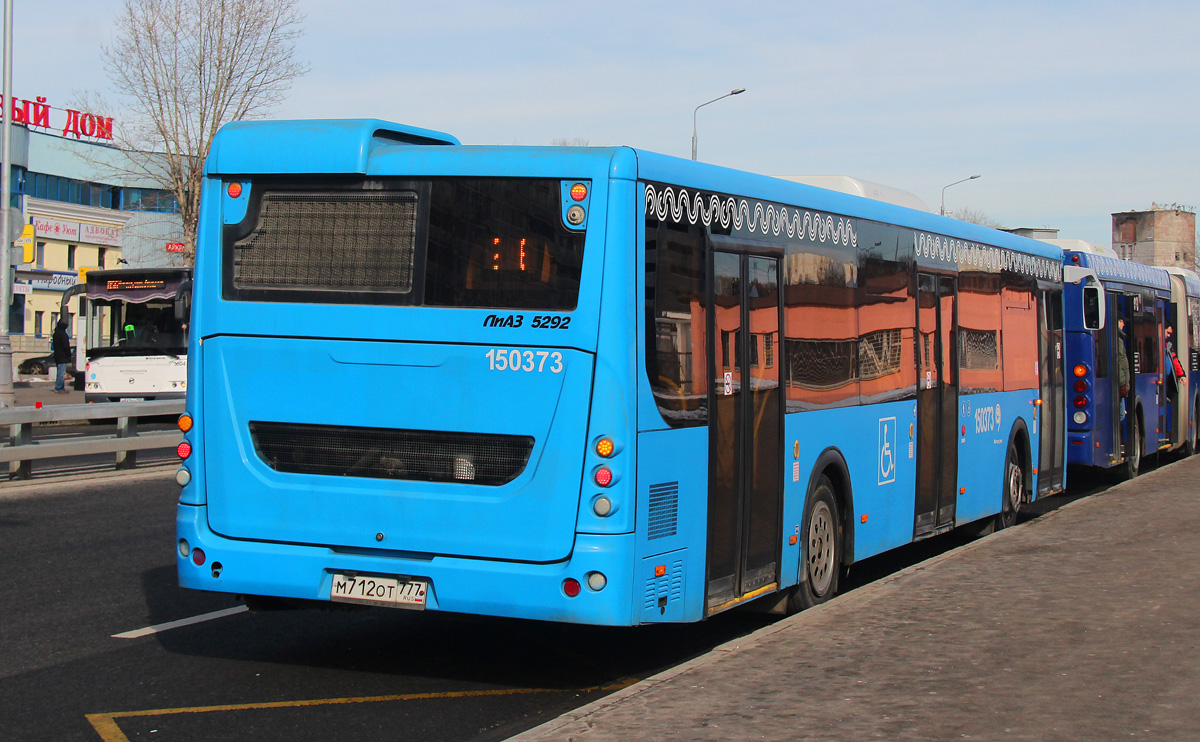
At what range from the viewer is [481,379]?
6742 mm

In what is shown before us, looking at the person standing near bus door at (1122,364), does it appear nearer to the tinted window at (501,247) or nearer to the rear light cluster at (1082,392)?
the rear light cluster at (1082,392)

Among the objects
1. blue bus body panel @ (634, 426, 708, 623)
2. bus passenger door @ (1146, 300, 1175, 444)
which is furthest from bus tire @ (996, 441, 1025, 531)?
bus passenger door @ (1146, 300, 1175, 444)

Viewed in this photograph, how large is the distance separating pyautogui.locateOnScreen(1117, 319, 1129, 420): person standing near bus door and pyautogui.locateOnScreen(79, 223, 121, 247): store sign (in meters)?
60.5

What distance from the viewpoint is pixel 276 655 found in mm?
7840

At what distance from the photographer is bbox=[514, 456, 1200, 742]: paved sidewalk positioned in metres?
5.64

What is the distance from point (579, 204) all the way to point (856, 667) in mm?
2717

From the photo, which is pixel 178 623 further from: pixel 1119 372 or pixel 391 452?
pixel 1119 372

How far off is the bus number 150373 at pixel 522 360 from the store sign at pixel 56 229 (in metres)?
64.2

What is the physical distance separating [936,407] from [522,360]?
5.66m

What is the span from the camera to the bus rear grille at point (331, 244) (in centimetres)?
700

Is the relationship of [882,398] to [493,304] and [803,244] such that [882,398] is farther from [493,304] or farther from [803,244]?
[493,304]

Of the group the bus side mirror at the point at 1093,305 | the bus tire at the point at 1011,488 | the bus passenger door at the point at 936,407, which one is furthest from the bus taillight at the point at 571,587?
the bus side mirror at the point at 1093,305

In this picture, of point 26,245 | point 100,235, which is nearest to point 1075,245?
point 26,245

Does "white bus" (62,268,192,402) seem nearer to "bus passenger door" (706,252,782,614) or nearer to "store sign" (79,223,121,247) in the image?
"bus passenger door" (706,252,782,614)
